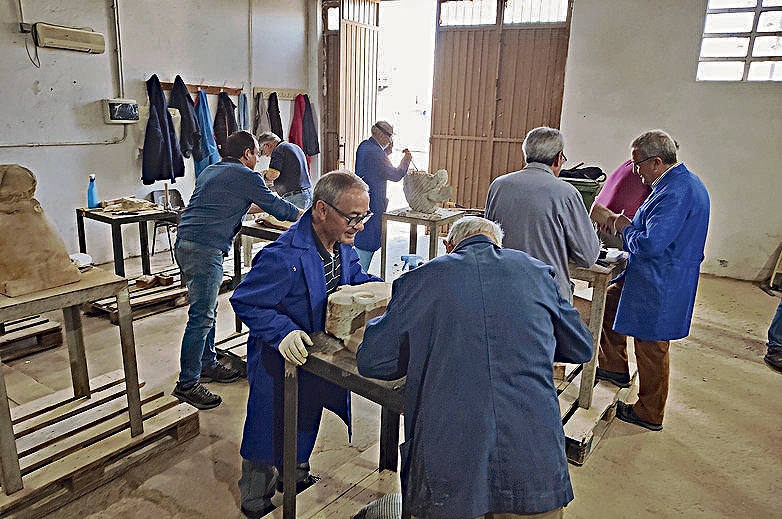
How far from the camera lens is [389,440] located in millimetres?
2787

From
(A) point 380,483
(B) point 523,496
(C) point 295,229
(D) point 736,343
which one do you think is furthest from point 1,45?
(D) point 736,343

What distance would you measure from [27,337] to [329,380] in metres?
3.61

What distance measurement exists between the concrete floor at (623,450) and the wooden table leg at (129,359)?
11.2 inches

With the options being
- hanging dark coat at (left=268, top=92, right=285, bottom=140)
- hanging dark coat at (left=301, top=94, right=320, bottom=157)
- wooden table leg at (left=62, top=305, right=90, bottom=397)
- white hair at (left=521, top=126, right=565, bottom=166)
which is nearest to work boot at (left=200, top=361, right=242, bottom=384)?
wooden table leg at (left=62, top=305, right=90, bottom=397)

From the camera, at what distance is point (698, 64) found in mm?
6805

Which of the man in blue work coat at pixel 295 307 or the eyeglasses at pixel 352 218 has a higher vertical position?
the eyeglasses at pixel 352 218

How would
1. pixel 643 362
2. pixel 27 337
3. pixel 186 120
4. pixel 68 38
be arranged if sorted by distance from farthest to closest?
pixel 186 120
pixel 68 38
pixel 27 337
pixel 643 362

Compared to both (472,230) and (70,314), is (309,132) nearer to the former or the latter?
(70,314)

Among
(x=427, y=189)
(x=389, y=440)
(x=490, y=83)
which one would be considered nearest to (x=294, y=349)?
(x=389, y=440)

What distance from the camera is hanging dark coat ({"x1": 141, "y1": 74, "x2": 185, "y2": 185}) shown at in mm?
6930

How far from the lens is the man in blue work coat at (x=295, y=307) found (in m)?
2.19

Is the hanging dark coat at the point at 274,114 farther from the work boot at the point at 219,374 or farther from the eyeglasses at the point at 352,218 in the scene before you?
the eyeglasses at the point at 352,218

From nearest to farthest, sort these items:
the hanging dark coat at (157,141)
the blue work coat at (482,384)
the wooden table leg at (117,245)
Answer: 1. the blue work coat at (482,384)
2. the wooden table leg at (117,245)
3. the hanging dark coat at (157,141)

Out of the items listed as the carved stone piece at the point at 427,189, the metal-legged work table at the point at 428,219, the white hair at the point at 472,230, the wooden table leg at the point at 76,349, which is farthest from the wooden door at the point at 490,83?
the white hair at the point at 472,230
